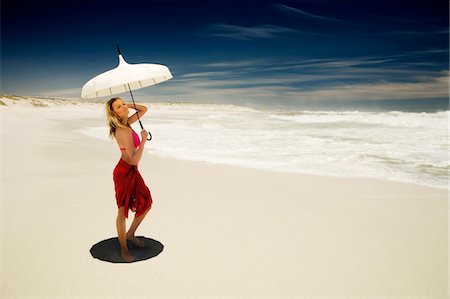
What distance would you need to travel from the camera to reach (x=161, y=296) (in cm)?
275

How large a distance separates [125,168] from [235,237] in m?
1.51

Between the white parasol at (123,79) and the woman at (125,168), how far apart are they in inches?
8.0

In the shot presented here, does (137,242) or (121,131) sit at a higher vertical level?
(121,131)

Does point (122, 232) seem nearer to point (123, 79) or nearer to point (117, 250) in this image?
point (117, 250)

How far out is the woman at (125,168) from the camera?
3.20 meters

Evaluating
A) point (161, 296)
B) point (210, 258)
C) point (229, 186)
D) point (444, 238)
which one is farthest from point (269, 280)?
point (229, 186)

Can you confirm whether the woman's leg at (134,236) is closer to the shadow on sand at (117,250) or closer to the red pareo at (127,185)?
the shadow on sand at (117,250)

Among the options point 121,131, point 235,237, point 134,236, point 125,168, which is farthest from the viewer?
point 235,237

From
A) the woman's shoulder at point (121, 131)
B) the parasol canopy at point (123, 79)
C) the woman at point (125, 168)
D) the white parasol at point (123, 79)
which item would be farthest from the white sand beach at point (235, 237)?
the parasol canopy at point (123, 79)

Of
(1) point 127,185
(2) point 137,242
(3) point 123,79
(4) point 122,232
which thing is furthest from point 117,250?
(3) point 123,79

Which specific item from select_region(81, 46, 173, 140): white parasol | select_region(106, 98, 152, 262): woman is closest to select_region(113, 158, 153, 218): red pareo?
select_region(106, 98, 152, 262): woman

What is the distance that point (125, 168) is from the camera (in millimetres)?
3281

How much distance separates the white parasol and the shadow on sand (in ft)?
4.03

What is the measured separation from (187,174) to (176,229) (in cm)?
305
